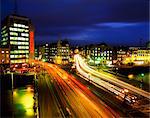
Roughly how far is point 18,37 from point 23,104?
89345 mm

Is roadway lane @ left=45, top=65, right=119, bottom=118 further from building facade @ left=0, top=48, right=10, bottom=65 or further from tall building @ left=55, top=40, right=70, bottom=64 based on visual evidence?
tall building @ left=55, top=40, right=70, bottom=64

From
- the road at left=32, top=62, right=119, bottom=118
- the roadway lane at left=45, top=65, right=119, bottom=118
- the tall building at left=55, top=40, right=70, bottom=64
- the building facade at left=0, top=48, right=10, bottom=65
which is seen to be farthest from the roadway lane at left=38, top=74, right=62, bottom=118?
the tall building at left=55, top=40, right=70, bottom=64

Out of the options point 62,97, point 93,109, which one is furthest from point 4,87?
point 93,109

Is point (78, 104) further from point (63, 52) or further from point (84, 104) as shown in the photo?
point (63, 52)

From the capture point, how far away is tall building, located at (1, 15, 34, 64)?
125625mm

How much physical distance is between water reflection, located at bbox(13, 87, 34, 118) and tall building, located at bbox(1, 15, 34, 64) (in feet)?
233

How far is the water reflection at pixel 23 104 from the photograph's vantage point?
36716mm

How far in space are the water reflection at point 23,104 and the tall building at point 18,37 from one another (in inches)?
2793

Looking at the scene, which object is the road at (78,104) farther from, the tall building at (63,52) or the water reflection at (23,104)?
the tall building at (63,52)

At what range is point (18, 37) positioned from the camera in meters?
129

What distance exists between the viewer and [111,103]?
42.0m

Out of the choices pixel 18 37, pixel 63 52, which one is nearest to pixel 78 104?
pixel 18 37

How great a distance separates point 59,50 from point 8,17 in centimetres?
4304

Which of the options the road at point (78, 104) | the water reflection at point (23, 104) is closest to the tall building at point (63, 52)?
the water reflection at point (23, 104)
